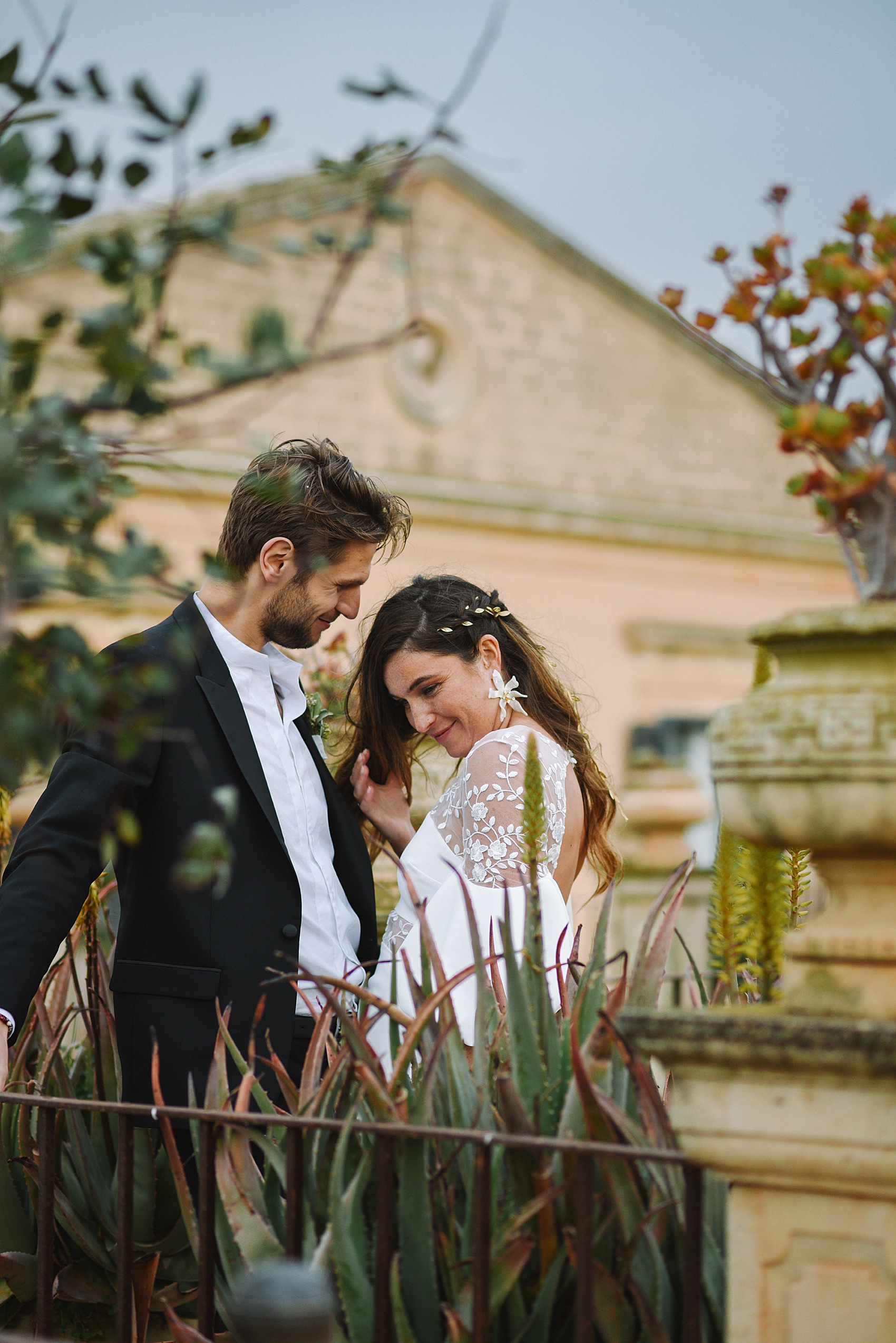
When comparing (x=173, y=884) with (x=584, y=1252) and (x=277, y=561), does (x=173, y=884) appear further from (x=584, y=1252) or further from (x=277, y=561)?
(x=584, y=1252)

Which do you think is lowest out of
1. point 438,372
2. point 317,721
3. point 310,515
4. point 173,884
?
point 173,884

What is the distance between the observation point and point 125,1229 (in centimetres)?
215

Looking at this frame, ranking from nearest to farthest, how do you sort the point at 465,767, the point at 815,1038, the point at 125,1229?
1. the point at 815,1038
2. the point at 125,1229
3. the point at 465,767

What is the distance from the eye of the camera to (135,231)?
1.52 m

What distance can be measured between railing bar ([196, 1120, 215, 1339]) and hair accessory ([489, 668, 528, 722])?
1.60 m

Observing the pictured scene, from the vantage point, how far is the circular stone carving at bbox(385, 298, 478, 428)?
1477 cm

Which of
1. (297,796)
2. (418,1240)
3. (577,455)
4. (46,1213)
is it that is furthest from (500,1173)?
(577,455)

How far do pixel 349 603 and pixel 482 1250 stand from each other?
1673 millimetres

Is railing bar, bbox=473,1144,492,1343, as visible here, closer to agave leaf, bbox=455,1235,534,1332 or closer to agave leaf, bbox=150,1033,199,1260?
agave leaf, bbox=455,1235,534,1332

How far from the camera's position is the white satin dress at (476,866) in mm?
2848

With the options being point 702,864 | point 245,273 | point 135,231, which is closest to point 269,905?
point 135,231

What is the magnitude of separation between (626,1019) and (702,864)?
439 inches

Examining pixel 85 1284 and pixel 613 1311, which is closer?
pixel 613 1311

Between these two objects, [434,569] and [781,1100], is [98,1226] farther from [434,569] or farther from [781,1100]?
[434,569]
